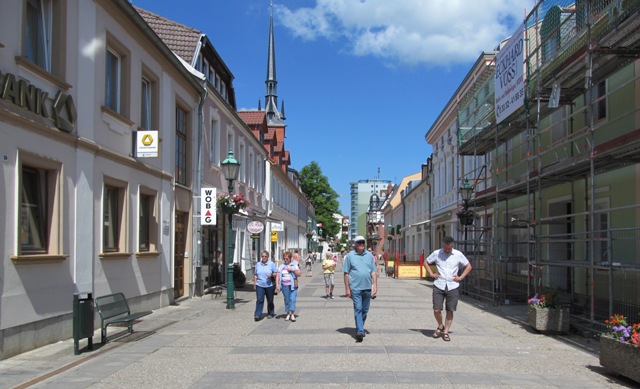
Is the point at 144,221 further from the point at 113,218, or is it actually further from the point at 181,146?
the point at 181,146

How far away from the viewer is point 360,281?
32.5 feet

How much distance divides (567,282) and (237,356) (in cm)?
959

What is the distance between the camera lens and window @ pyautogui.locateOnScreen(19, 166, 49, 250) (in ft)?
29.4

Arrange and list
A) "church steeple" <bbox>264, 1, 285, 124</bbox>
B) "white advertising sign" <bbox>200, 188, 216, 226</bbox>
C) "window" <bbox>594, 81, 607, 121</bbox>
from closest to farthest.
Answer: "window" <bbox>594, 81, 607, 121</bbox> → "white advertising sign" <bbox>200, 188, 216, 226</bbox> → "church steeple" <bbox>264, 1, 285, 124</bbox>

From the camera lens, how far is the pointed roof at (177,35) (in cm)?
1958

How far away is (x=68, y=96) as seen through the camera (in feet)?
32.7

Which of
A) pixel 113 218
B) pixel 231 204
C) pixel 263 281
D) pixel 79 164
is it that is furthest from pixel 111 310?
pixel 231 204

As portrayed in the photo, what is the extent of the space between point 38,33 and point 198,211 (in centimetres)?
964

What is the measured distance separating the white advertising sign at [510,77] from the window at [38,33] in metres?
10.1

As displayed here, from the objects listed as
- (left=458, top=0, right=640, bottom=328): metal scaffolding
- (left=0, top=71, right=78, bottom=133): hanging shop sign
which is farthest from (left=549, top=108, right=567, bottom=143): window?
(left=0, top=71, right=78, bottom=133): hanging shop sign

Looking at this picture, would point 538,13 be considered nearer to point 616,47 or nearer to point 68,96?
point 616,47

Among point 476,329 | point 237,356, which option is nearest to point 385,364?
point 237,356

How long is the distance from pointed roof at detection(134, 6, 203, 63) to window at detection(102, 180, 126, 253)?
310 inches

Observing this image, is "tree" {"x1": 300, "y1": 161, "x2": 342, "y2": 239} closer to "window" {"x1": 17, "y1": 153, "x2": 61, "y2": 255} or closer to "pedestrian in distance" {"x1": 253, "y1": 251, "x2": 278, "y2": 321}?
"pedestrian in distance" {"x1": 253, "y1": 251, "x2": 278, "y2": 321}
